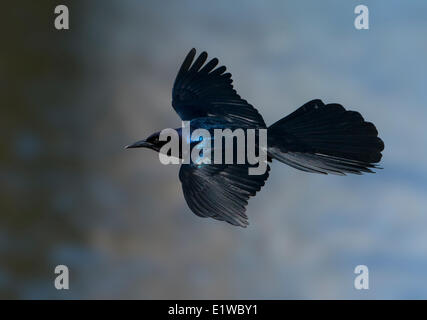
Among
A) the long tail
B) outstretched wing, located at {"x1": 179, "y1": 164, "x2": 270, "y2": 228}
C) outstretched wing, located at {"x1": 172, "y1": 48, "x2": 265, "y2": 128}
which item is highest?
outstretched wing, located at {"x1": 172, "y1": 48, "x2": 265, "y2": 128}

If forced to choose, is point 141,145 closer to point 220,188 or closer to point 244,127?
point 244,127

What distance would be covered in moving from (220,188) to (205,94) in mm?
931

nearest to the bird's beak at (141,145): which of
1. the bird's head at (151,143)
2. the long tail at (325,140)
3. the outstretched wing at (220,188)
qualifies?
the bird's head at (151,143)

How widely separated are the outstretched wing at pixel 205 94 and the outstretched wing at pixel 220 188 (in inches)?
20.4

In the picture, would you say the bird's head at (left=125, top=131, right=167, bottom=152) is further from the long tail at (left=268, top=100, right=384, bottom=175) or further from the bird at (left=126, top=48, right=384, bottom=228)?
the long tail at (left=268, top=100, right=384, bottom=175)

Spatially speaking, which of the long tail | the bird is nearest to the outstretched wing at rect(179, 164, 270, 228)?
the bird

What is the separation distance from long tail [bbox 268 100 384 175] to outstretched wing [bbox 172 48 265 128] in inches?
8.1

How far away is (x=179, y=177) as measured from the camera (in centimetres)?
379

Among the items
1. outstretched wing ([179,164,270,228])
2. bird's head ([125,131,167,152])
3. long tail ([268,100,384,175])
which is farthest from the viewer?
bird's head ([125,131,167,152])

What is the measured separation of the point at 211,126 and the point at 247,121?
0.25m

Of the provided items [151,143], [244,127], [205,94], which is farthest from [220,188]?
[205,94]

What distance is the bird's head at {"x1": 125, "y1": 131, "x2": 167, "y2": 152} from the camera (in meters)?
4.24

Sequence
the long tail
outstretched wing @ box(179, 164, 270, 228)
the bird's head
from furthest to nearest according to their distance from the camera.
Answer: the bird's head < the long tail < outstretched wing @ box(179, 164, 270, 228)

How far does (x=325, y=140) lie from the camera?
13.4ft
